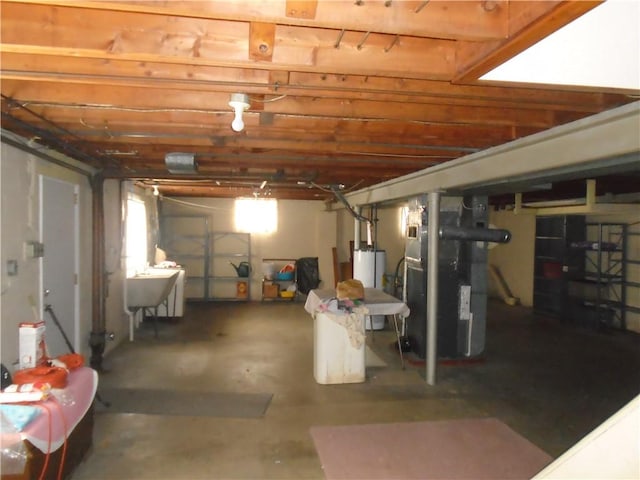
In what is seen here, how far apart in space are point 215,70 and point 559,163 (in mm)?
2061

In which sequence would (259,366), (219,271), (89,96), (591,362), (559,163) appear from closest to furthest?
(89,96) < (559,163) < (259,366) < (591,362) < (219,271)

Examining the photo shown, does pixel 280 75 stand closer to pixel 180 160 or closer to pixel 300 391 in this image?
pixel 180 160

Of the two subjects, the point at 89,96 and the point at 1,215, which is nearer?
the point at 89,96

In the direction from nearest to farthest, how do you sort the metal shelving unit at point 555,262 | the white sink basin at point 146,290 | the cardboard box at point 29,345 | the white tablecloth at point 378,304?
the cardboard box at point 29,345, the white tablecloth at point 378,304, the white sink basin at point 146,290, the metal shelving unit at point 555,262

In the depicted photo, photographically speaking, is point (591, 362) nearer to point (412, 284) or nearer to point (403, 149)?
point (412, 284)

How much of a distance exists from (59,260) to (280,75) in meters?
2.78

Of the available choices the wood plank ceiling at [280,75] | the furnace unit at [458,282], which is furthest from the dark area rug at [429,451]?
the wood plank ceiling at [280,75]

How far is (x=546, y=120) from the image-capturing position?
264 cm

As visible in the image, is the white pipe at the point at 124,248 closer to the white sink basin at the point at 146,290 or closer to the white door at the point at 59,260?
the white sink basin at the point at 146,290

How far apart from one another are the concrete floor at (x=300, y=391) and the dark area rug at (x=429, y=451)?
0.37 ft

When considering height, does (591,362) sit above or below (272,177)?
below

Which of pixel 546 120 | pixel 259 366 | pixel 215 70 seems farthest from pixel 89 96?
pixel 259 366

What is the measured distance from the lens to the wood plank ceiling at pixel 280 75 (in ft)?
4.82

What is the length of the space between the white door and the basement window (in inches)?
175
